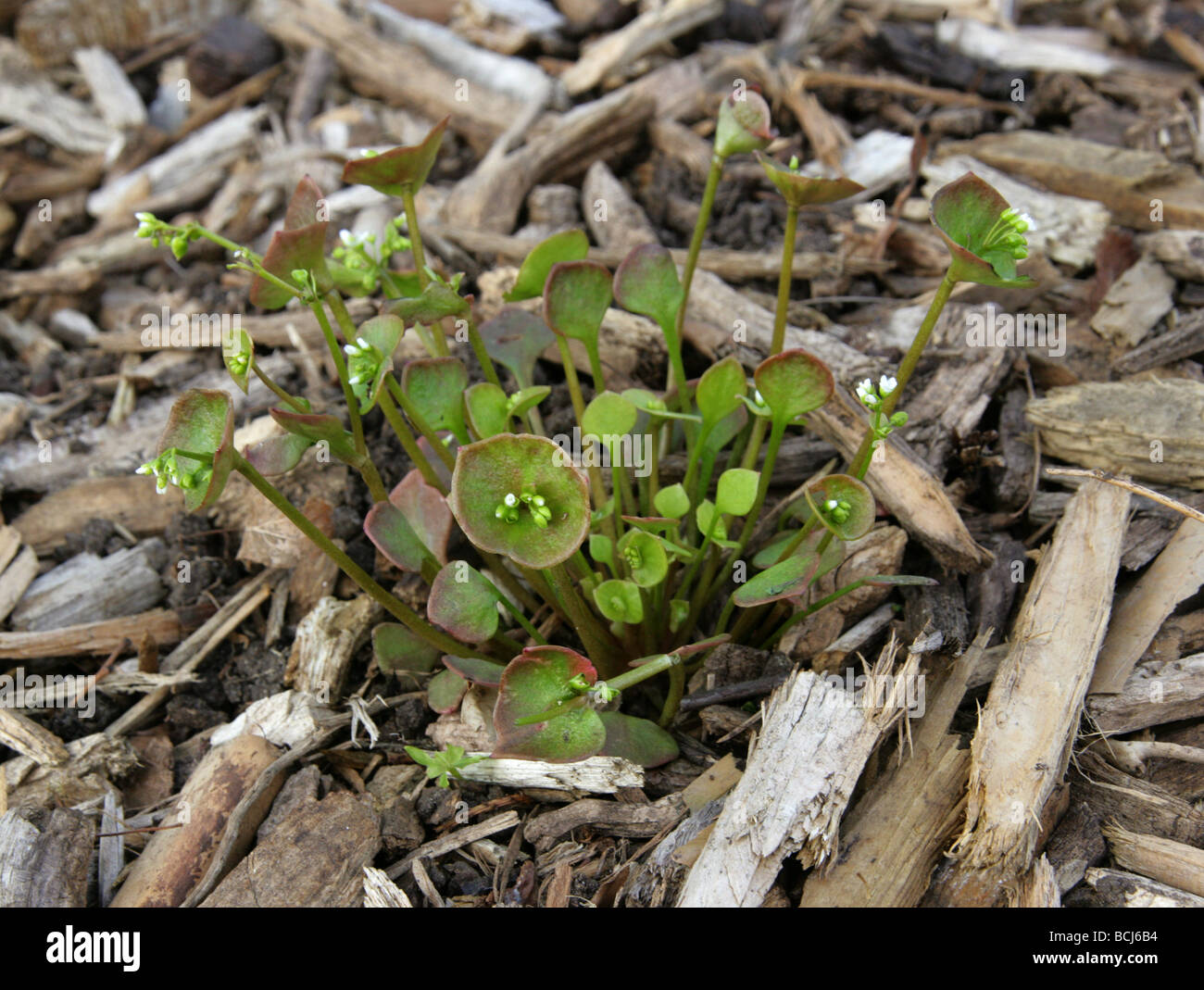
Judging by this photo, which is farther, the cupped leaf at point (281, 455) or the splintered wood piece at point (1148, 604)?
the splintered wood piece at point (1148, 604)

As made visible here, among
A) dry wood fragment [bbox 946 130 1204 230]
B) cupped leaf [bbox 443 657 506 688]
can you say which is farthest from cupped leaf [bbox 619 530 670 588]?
dry wood fragment [bbox 946 130 1204 230]

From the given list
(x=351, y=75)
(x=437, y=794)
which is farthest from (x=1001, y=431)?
(x=351, y=75)

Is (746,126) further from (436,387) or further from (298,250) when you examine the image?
(298,250)

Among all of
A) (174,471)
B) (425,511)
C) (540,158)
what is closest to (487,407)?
(425,511)

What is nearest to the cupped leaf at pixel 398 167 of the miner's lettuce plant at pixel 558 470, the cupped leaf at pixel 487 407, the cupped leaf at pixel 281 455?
the miner's lettuce plant at pixel 558 470

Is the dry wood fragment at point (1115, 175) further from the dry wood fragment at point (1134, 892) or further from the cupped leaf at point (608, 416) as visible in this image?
the dry wood fragment at point (1134, 892)

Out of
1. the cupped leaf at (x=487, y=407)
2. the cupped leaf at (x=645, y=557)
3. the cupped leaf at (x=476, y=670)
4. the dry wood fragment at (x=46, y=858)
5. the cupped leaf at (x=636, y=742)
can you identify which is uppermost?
the cupped leaf at (x=487, y=407)

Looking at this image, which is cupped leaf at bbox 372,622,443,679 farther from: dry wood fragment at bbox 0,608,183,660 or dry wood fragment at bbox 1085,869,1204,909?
dry wood fragment at bbox 1085,869,1204,909
